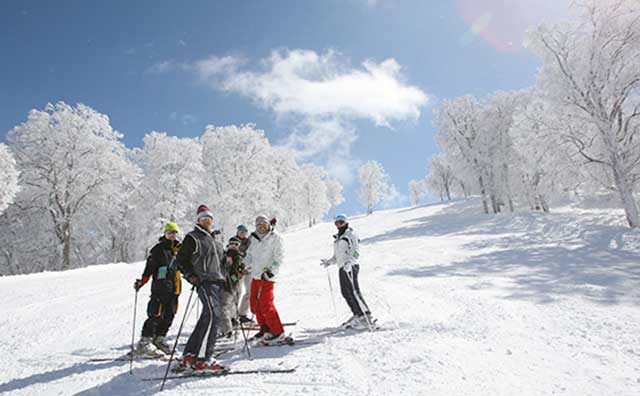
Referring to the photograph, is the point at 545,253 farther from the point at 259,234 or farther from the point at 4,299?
the point at 4,299

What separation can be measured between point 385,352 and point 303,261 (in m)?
11.2

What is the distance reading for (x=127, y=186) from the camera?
29375 mm

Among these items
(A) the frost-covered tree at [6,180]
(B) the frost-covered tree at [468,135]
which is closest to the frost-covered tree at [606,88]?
(B) the frost-covered tree at [468,135]

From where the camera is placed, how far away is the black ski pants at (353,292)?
626 cm

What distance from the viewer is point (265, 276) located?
573cm

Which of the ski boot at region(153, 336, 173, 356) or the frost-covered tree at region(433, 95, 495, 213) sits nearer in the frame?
the ski boot at region(153, 336, 173, 356)

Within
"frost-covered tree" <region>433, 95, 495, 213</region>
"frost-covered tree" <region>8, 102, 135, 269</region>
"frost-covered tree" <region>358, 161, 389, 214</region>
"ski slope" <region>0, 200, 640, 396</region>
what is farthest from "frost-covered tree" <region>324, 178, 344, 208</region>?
"ski slope" <region>0, 200, 640, 396</region>

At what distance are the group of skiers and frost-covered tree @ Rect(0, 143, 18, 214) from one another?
69.3ft

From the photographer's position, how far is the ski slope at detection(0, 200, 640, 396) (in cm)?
389

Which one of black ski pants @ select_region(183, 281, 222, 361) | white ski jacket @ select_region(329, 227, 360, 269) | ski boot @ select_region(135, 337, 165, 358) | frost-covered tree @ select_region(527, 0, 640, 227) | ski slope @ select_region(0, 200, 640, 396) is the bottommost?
ski slope @ select_region(0, 200, 640, 396)

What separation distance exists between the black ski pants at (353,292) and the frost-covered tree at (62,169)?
25472 mm

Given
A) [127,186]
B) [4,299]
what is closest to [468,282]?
[4,299]

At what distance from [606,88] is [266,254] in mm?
19967

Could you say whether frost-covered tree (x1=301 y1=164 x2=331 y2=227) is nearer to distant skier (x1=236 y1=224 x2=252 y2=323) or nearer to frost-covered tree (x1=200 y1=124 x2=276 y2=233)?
frost-covered tree (x1=200 y1=124 x2=276 y2=233)
